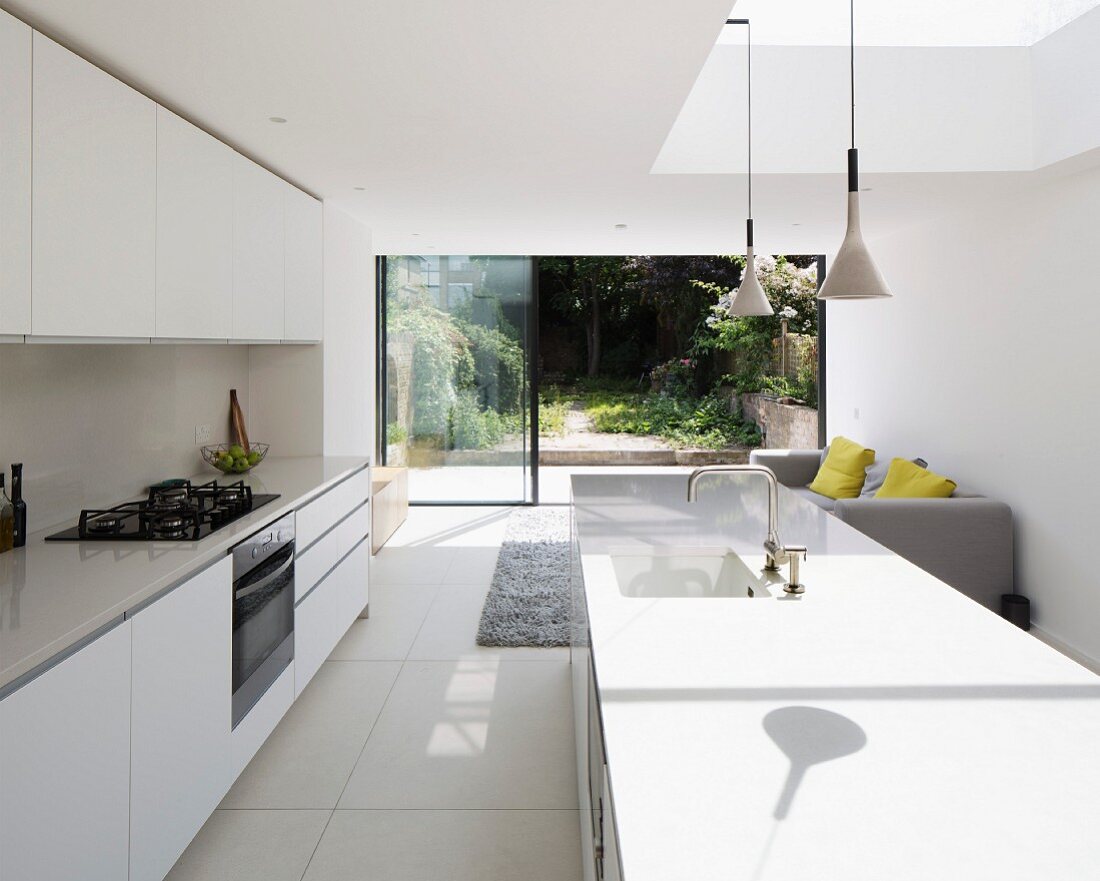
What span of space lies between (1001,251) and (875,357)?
1.84 meters

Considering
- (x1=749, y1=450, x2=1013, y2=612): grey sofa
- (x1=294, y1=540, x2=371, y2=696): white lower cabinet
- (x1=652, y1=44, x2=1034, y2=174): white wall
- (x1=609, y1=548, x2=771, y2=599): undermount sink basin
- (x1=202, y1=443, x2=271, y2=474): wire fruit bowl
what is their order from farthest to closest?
1. (x1=749, y1=450, x2=1013, y2=612): grey sofa
2. (x1=652, y1=44, x2=1034, y2=174): white wall
3. (x1=202, y1=443, x2=271, y2=474): wire fruit bowl
4. (x1=294, y1=540, x2=371, y2=696): white lower cabinet
5. (x1=609, y1=548, x2=771, y2=599): undermount sink basin

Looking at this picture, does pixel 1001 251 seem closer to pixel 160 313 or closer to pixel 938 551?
pixel 938 551

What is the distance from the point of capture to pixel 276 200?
3.53 metres

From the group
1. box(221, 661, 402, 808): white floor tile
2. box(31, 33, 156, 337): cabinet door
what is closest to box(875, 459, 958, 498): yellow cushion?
box(221, 661, 402, 808): white floor tile

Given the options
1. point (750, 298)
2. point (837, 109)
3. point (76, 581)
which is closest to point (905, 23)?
point (837, 109)

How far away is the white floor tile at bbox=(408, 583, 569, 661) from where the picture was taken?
3.76 metres

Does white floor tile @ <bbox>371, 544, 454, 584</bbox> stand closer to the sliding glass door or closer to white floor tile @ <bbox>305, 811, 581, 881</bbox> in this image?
the sliding glass door

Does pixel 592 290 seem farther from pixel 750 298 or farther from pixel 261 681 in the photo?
pixel 261 681

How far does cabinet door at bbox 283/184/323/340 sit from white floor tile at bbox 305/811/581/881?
224 cm

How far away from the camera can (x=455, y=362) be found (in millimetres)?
7289

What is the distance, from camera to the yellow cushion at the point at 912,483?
454 centimetres

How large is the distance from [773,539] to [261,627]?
5.45 feet

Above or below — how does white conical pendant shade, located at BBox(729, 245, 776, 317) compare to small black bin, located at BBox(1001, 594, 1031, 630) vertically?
above

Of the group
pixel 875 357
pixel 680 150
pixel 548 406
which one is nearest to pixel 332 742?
pixel 680 150
